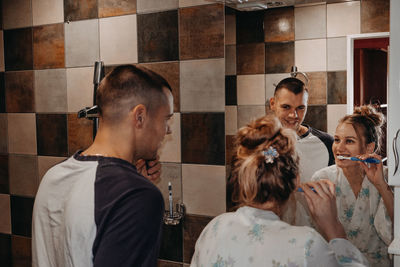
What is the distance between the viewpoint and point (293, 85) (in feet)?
5.17

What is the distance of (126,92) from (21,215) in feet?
4.82

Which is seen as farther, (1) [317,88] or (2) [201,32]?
(2) [201,32]

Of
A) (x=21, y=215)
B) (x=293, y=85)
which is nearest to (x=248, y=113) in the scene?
(x=293, y=85)

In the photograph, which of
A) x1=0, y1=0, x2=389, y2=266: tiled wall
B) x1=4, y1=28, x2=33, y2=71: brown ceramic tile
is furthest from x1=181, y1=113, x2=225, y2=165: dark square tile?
x1=4, y1=28, x2=33, y2=71: brown ceramic tile

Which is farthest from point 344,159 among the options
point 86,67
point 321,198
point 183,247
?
point 86,67

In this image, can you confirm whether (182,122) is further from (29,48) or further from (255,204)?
(29,48)

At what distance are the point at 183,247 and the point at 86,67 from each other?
40.2 inches

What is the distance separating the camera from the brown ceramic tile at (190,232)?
191 centimetres

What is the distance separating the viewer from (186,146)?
6.31 ft

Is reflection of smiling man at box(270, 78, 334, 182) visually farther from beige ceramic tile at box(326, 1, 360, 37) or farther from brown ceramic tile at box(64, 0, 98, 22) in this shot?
brown ceramic tile at box(64, 0, 98, 22)

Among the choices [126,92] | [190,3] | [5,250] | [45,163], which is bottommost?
[5,250]

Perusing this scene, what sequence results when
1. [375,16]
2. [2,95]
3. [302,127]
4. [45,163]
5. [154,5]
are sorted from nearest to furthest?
1. [375,16]
2. [302,127]
3. [154,5]
4. [45,163]
5. [2,95]

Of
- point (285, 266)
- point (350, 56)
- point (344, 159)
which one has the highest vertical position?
point (350, 56)

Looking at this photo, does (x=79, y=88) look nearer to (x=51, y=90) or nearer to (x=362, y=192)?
(x=51, y=90)
